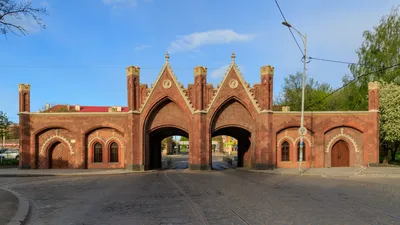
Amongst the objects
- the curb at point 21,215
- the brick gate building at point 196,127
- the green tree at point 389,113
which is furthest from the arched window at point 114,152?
the green tree at point 389,113

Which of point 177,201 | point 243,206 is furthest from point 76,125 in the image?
point 243,206

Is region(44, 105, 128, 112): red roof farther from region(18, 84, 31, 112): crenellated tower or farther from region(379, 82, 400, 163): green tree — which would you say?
region(379, 82, 400, 163): green tree

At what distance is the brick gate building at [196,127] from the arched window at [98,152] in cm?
9

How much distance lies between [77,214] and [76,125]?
74.0 ft

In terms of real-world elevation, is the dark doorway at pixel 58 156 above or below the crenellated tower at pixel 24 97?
below

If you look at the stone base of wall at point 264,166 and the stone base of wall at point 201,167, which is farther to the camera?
the stone base of wall at point 201,167

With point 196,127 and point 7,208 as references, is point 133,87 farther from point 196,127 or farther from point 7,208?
point 7,208

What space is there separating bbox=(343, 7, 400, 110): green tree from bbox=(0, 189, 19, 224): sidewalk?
1385 inches

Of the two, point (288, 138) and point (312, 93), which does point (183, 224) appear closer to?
point (288, 138)

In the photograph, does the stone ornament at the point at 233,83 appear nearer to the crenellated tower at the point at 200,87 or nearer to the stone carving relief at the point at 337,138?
the crenellated tower at the point at 200,87

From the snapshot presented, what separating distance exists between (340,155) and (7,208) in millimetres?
27586

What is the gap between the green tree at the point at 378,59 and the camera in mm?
37156

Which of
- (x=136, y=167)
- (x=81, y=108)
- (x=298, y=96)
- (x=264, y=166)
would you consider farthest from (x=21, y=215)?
(x=81, y=108)

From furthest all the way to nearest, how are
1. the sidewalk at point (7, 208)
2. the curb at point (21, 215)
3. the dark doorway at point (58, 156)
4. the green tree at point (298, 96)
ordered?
the green tree at point (298, 96), the dark doorway at point (58, 156), the sidewalk at point (7, 208), the curb at point (21, 215)
